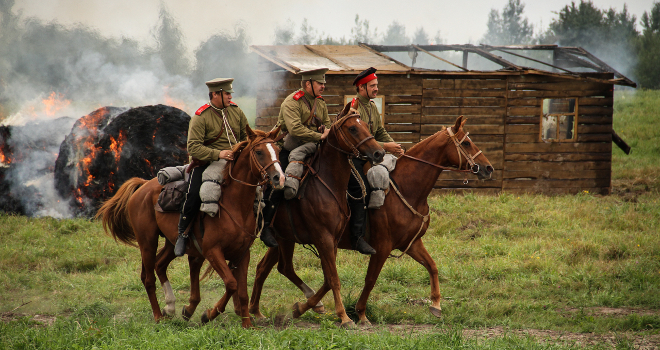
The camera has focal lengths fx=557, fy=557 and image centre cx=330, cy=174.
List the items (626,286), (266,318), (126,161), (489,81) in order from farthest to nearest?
1. (489,81)
2. (126,161)
3. (626,286)
4. (266,318)

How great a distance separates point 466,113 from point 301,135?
34.3ft

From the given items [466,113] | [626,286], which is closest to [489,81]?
[466,113]

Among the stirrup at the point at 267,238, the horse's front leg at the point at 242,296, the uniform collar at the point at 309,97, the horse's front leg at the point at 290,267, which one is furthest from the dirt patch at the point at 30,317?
the uniform collar at the point at 309,97

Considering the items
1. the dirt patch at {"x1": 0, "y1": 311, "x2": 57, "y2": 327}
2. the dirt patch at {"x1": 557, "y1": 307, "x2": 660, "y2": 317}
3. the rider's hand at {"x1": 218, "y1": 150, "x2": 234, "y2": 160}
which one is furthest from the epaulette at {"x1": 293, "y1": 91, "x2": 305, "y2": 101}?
the dirt patch at {"x1": 557, "y1": 307, "x2": 660, "y2": 317}

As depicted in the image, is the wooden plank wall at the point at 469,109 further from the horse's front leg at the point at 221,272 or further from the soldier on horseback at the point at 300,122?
the horse's front leg at the point at 221,272

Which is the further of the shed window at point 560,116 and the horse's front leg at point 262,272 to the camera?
the shed window at point 560,116

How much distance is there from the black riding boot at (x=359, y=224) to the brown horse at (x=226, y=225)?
1.30 meters

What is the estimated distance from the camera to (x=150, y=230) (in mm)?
7250

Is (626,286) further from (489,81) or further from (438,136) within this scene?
(489,81)

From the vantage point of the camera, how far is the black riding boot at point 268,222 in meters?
6.84

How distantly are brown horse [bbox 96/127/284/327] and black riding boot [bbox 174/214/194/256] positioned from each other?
10 cm

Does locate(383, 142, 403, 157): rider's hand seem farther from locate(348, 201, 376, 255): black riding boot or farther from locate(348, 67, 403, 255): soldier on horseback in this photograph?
locate(348, 201, 376, 255): black riding boot

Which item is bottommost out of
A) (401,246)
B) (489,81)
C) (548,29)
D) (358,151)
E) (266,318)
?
(266,318)

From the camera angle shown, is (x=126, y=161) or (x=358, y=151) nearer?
(x=358, y=151)
